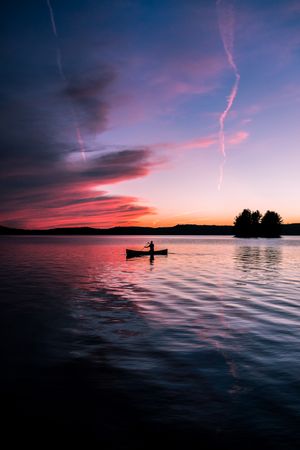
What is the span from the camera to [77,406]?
31.1 feet

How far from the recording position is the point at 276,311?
21.3m

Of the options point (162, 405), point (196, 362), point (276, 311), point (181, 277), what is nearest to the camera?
point (162, 405)

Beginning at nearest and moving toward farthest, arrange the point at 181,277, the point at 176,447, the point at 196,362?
the point at 176,447
the point at 196,362
the point at 181,277

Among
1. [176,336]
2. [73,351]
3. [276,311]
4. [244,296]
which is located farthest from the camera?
[244,296]

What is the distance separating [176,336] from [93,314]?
697 cm

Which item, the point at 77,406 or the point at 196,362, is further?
the point at 196,362

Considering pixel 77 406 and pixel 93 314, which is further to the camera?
pixel 93 314

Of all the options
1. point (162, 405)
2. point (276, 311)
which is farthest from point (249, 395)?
point (276, 311)

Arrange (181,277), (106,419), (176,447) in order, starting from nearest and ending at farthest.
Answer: (176,447) < (106,419) < (181,277)

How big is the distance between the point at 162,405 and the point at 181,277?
29980 mm

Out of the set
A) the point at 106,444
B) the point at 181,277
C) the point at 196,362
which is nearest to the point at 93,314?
the point at 196,362

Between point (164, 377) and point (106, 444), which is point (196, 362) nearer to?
point (164, 377)

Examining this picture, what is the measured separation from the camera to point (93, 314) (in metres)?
21.4

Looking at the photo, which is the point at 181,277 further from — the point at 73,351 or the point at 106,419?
the point at 106,419
